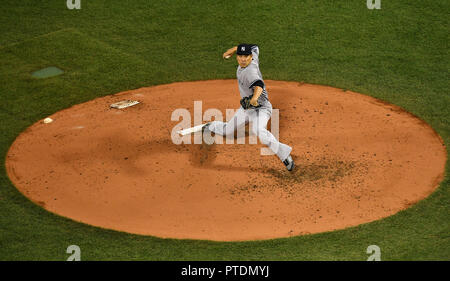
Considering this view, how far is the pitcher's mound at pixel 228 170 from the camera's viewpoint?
27.0ft

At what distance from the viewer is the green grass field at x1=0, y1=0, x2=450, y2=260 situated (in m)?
7.94

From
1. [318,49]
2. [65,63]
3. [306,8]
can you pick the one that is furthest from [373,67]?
[65,63]

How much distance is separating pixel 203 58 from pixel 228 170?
16.1 feet

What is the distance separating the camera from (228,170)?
9.22 m

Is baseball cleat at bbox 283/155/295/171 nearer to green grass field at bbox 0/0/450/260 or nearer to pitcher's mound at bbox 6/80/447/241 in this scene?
pitcher's mound at bbox 6/80/447/241

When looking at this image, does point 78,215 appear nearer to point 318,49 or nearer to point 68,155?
point 68,155

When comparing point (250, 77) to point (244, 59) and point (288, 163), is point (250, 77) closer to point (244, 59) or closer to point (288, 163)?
point (244, 59)

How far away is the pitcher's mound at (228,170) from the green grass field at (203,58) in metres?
0.26

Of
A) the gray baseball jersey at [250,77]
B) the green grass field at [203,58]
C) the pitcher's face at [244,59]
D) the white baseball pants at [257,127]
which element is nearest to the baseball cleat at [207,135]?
the white baseball pants at [257,127]

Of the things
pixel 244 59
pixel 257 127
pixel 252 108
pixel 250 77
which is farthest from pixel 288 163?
pixel 244 59

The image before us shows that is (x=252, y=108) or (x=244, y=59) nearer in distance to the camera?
(x=244, y=59)

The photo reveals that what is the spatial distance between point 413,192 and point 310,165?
1.57 metres

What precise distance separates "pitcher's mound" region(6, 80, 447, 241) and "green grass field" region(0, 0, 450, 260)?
0.85ft

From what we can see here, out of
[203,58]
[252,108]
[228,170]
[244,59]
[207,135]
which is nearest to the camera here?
[228,170]
